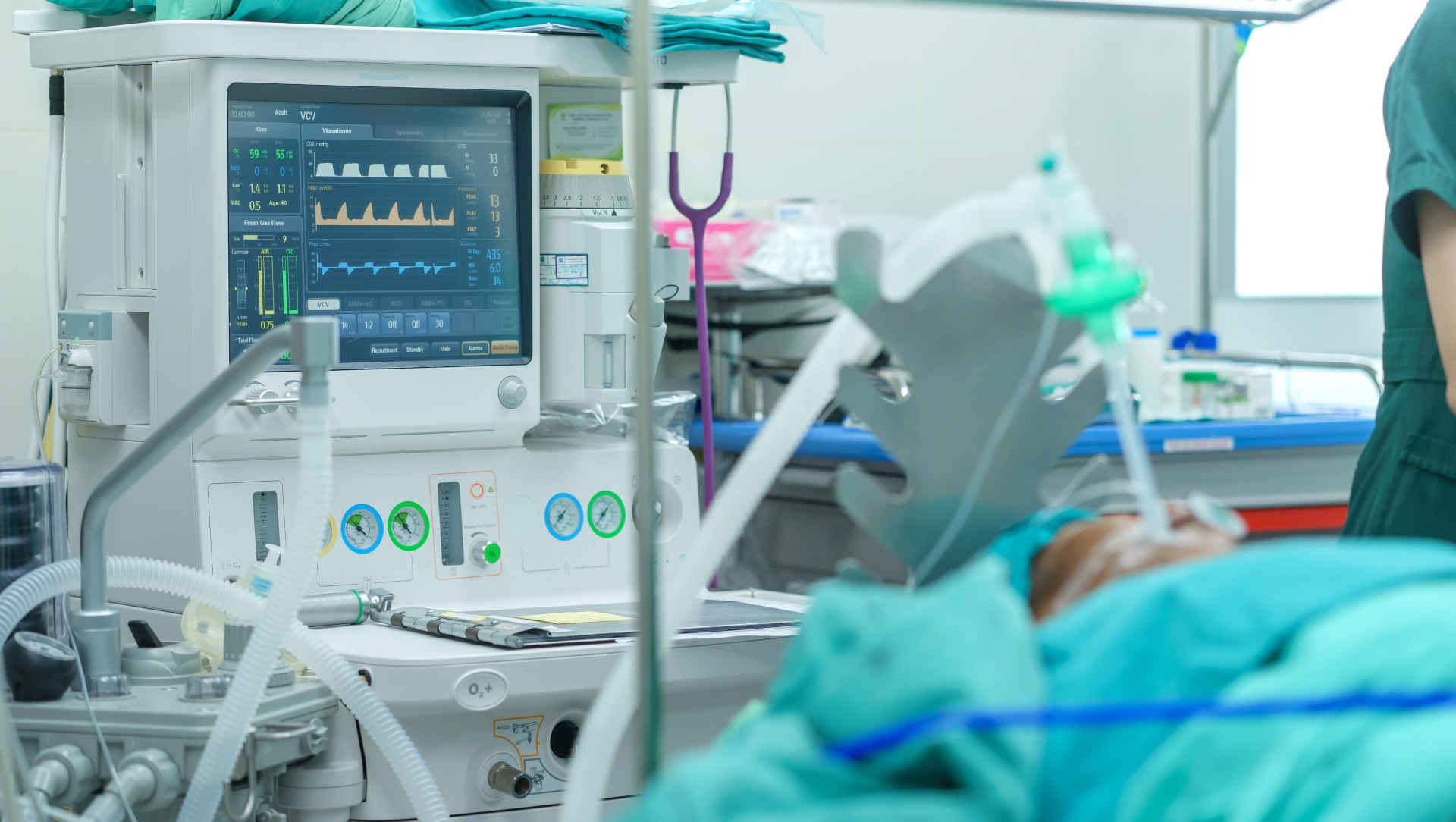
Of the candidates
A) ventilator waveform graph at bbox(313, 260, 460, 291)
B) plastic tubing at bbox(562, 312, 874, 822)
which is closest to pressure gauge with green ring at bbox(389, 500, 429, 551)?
ventilator waveform graph at bbox(313, 260, 460, 291)

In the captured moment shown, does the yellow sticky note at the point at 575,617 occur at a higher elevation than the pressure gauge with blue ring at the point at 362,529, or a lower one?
lower

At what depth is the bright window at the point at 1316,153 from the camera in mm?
3607

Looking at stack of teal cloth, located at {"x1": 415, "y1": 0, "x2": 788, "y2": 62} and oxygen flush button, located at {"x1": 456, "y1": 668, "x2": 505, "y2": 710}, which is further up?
stack of teal cloth, located at {"x1": 415, "y1": 0, "x2": 788, "y2": 62}

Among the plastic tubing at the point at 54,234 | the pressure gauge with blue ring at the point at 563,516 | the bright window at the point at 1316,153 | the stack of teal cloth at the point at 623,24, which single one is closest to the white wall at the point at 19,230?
the plastic tubing at the point at 54,234

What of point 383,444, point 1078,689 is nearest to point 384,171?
point 383,444

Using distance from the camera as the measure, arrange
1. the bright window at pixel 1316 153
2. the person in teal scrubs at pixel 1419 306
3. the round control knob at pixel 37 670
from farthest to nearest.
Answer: the bright window at pixel 1316 153 < the person in teal scrubs at pixel 1419 306 < the round control knob at pixel 37 670

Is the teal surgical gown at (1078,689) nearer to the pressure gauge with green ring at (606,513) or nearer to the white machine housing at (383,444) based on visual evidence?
the white machine housing at (383,444)

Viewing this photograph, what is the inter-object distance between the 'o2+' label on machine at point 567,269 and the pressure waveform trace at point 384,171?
148 millimetres

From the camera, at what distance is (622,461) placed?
1.77 metres

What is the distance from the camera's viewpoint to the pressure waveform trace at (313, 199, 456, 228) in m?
1.60

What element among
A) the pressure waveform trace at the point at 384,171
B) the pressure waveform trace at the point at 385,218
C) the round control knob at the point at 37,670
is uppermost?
the pressure waveform trace at the point at 384,171

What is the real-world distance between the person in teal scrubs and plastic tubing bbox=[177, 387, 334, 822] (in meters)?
0.94

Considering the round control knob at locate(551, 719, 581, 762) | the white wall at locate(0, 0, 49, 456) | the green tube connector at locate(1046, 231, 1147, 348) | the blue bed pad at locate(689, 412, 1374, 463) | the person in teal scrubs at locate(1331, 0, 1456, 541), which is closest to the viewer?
the green tube connector at locate(1046, 231, 1147, 348)

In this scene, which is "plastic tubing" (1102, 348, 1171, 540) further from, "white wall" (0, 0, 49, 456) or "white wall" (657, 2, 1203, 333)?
"white wall" (657, 2, 1203, 333)
